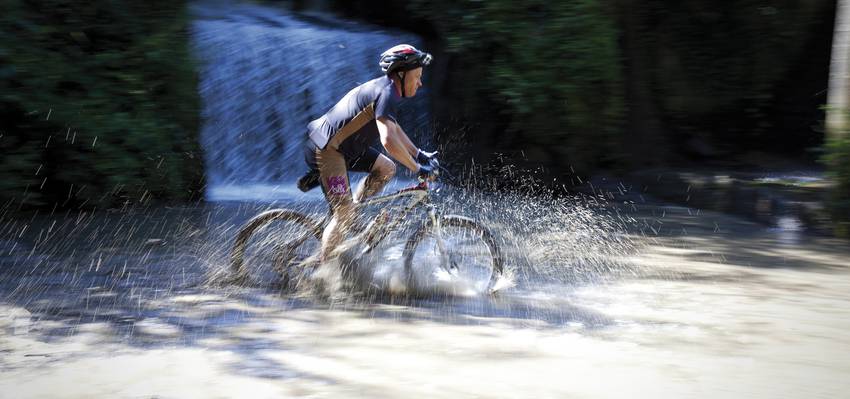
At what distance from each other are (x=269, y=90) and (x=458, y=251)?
22.7ft

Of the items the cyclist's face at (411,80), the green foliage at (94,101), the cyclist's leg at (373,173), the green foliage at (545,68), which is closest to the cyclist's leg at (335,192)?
the cyclist's leg at (373,173)

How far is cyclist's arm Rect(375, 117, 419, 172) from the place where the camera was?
535cm

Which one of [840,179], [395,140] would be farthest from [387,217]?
[840,179]

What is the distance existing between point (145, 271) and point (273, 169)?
555 centimetres

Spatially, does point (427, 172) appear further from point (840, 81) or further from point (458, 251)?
point (840, 81)

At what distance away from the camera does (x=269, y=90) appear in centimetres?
1215

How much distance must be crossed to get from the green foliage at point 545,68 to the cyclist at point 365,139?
556 centimetres

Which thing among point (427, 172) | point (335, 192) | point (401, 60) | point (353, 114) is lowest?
point (335, 192)

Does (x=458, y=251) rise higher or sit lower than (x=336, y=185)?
lower

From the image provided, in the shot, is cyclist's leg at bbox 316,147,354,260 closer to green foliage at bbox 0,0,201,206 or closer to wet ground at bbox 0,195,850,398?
wet ground at bbox 0,195,850,398

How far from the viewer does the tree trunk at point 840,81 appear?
8.59 meters

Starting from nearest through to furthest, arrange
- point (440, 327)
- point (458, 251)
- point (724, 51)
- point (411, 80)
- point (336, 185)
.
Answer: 1. point (440, 327)
2. point (411, 80)
3. point (336, 185)
4. point (458, 251)
5. point (724, 51)

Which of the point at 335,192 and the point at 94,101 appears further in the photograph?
the point at 94,101

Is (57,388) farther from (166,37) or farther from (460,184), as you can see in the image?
(460,184)
